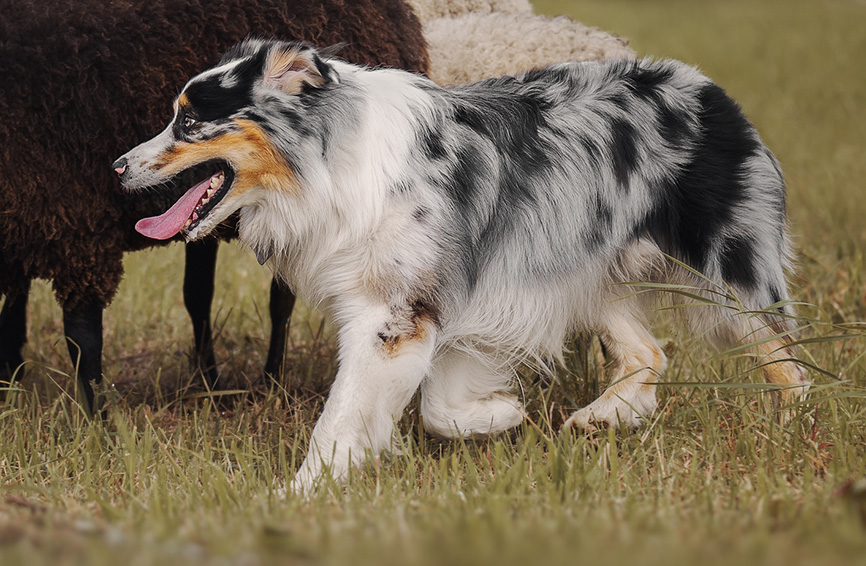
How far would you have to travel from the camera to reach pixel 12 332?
13.6ft

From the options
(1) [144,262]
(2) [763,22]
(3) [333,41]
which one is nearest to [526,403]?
(3) [333,41]

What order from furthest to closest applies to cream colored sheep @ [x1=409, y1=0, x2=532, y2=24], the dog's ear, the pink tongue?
1. cream colored sheep @ [x1=409, y1=0, x2=532, y2=24]
2. the pink tongue
3. the dog's ear

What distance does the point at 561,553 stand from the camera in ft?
5.21

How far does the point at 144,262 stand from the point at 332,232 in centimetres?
349

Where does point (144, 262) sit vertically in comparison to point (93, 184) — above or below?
below

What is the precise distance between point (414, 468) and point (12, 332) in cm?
217

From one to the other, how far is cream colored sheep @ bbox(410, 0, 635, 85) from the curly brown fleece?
30.6 inches

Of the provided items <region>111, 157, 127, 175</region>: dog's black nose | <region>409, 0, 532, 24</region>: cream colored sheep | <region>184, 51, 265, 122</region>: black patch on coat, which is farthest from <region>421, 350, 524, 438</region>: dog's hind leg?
<region>409, 0, 532, 24</region>: cream colored sheep

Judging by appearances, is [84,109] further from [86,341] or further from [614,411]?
[614,411]

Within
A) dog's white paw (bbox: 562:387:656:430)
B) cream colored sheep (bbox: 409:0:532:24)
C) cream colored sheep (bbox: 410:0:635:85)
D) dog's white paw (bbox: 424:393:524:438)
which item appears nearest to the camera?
dog's white paw (bbox: 424:393:524:438)

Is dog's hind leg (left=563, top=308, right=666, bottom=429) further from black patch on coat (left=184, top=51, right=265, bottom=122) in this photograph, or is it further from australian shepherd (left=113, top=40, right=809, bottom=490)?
black patch on coat (left=184, top=51, right=265, bottom=122)

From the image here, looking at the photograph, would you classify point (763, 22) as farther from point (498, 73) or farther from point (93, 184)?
point (93, 184)

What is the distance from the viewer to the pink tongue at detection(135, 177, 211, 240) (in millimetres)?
2955

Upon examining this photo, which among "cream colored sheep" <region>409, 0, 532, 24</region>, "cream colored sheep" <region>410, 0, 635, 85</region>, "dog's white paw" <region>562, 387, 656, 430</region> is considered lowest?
"dog's white paw" <region>562, 387, 656, 430</region>
